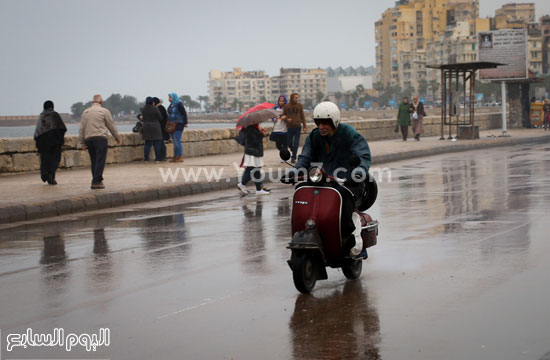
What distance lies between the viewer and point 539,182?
1695cm

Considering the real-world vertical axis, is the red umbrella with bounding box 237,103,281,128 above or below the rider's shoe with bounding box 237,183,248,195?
above

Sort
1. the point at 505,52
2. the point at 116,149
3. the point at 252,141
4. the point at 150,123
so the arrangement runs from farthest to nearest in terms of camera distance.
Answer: the point at 505,52, the point at 116,149, the point at 150,123, the point at 252,141

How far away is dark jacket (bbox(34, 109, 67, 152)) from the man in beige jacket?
1.30 meters

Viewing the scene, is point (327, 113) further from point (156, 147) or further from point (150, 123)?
point (156, 147)

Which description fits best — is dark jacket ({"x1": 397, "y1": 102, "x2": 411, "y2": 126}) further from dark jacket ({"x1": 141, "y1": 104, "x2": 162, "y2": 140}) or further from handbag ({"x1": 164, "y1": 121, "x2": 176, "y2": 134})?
dark jacket ({"x1": 141, "y1": 104, "x2": 162, "y2": 140})

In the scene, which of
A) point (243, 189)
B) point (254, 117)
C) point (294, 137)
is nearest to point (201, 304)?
point (254, 117)

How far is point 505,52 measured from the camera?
137 feet

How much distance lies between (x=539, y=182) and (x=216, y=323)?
12.1 metres

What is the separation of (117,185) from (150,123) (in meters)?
5.95

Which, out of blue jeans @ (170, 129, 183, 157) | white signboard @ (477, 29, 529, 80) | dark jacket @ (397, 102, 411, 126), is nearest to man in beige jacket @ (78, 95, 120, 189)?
blue jeans @ (170, 129, 183, 157)

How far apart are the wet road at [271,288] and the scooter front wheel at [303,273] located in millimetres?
101

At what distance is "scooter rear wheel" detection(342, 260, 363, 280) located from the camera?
7.68m

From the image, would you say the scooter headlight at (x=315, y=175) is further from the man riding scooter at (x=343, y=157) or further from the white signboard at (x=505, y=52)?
the white signboard at (x=505, y=52)

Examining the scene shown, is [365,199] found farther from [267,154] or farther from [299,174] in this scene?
[267,154]
